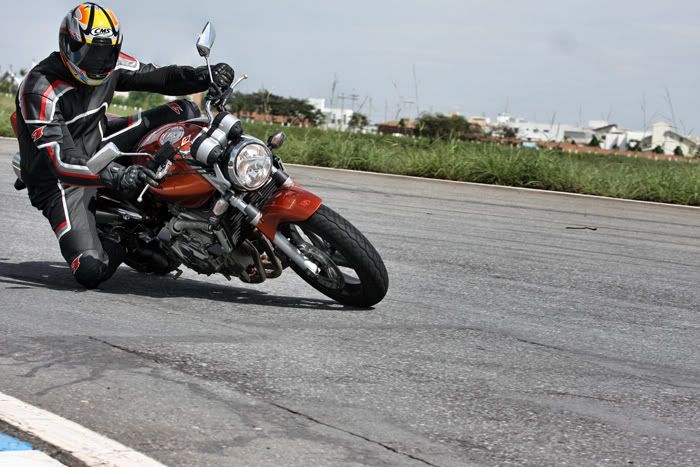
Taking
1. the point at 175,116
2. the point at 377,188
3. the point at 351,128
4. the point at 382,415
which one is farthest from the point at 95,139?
the point at 351,128

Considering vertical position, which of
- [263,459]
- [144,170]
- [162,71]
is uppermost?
[162,71]

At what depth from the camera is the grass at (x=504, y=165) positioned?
16.6 m

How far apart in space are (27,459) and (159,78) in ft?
13.8

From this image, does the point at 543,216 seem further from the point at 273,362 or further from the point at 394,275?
the point at 273,362

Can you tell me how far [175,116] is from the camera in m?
6.94

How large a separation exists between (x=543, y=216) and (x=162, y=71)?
6.81 m

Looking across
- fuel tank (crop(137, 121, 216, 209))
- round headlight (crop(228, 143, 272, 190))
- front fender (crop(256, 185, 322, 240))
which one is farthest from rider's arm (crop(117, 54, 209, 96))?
front fender (crop(256, 185, 322, 240))

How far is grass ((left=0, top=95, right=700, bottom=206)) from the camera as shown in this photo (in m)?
16.6

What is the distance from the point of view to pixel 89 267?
21.8ft

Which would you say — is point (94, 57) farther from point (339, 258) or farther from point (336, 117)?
point (336, 117)

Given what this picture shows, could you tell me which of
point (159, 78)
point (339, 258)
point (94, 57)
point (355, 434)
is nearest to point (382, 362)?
point (355, 434)

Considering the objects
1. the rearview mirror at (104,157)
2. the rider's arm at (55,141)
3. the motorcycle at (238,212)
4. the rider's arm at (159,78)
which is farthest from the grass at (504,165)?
the rearview mirror at (104,157)

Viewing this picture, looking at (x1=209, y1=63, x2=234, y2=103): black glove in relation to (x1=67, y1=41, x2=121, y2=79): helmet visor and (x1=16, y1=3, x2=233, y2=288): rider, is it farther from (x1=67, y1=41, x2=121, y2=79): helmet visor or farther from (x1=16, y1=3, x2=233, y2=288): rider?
(x1=67, y1=41, x2=121, y2=79): helmet visor

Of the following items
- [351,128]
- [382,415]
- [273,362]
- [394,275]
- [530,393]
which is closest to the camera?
[382,415]
